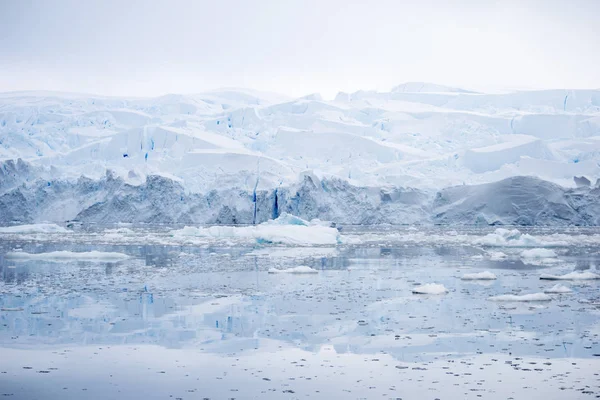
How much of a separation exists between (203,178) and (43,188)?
23.7 feet

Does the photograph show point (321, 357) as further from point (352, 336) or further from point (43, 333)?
point (43, 333)

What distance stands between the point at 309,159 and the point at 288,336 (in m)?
35.1

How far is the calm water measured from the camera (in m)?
4.69

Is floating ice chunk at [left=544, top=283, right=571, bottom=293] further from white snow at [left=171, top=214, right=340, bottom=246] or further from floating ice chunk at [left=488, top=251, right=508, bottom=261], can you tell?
white snow at [left=171, top=214, right=340, bottom=246]

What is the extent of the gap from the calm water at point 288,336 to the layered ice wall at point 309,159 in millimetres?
17401

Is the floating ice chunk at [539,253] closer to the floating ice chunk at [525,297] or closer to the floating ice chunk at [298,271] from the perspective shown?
the floating ice chunk at [298,271]

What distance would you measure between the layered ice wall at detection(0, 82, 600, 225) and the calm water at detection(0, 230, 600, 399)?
57.1 feet

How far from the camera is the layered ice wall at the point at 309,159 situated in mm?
28781

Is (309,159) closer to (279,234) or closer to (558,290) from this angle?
(279,234)

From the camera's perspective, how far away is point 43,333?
20.7ft

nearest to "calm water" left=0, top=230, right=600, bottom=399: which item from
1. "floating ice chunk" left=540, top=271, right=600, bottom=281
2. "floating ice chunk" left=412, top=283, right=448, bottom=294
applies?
"floating ice chunk" left=412, top=283, right=448, bottom=294

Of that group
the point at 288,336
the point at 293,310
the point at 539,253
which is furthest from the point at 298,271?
the point at 539,253

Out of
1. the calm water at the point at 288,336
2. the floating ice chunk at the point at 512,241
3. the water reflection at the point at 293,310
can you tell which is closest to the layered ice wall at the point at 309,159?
the floating ice chunk at the point at 512,241

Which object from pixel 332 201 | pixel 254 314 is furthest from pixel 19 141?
pixel 254 314
